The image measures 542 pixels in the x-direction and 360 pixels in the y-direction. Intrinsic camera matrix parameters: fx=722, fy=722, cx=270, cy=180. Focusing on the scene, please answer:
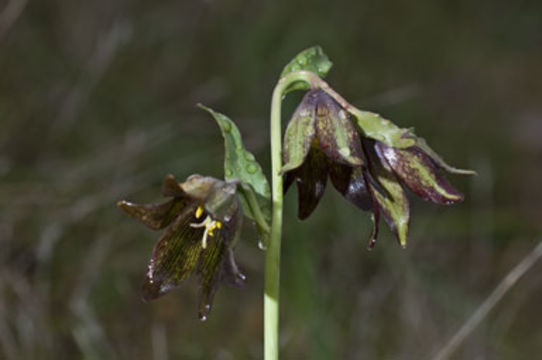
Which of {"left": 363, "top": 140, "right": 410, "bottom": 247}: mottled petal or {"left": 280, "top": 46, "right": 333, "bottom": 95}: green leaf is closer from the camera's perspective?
{"left": 363, "top": 140, "right": 410, "bottom": 247}: mottled petal

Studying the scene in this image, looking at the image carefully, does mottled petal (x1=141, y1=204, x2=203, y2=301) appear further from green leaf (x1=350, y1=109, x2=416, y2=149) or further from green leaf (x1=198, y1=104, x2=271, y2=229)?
green leaf (x1=350, y1=109, x2=416, y2=149)

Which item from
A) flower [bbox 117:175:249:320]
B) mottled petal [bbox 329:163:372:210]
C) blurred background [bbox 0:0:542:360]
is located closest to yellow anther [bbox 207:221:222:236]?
flower [bbox 117:175:249:320]

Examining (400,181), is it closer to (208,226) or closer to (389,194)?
(389,194)

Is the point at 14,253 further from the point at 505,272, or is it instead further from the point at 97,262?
the point at 505,272

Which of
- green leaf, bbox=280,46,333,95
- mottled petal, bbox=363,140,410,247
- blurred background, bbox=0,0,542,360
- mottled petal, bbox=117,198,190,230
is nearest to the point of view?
mottled petal, bbox=117,198,190,230

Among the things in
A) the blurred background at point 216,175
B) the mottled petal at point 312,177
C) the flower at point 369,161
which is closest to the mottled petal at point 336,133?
the flower at point 369,161

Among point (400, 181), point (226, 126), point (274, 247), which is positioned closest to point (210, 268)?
point (274, 247)
